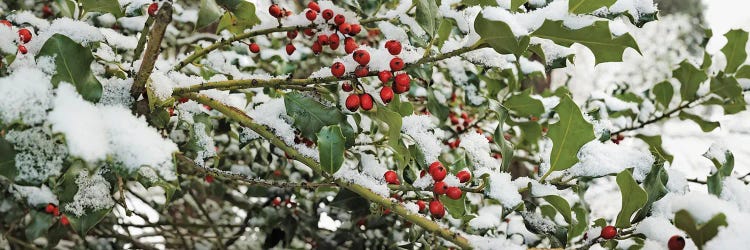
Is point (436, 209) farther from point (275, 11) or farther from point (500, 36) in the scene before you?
point (275, 11)

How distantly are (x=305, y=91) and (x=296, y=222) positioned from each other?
105 cm

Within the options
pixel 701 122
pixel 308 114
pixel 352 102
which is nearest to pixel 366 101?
pixel 352 102

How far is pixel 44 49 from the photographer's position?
88 centimetres

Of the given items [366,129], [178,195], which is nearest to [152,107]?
[366,129]

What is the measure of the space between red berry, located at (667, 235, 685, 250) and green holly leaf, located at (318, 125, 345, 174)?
0.60 meters

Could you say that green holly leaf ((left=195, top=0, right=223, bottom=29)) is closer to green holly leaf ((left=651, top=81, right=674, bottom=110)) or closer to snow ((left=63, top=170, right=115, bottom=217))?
snow ((left=63, top=170, right=115, bottom=217))

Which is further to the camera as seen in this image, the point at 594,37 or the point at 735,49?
the point at 735,49

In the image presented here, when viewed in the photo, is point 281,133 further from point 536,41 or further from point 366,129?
point 536,41

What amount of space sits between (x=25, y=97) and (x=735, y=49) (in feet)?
6.46

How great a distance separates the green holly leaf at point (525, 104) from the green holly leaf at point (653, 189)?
0.68 metres

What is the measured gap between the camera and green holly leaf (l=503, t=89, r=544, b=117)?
1.74 metres

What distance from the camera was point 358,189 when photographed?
1048mm

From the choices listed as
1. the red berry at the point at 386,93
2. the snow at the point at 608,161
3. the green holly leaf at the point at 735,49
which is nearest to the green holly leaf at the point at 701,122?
the green holly leaf at the point at 735,49

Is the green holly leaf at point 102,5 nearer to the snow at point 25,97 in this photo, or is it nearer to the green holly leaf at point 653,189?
the snow at point 25,97
